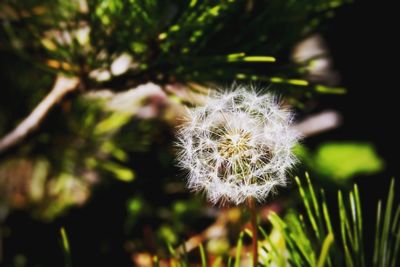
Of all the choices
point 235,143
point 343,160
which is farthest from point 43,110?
point 343,160

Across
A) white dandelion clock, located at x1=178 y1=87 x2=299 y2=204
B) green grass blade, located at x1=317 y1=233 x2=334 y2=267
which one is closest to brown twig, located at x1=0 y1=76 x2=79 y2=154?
white dandelion clock, located at x1=178 y1=87 x2=299 y2=204

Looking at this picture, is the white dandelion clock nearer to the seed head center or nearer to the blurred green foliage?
the seed head center

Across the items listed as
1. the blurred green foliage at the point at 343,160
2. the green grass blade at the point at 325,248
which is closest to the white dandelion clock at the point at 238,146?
the green grass blade at the point at 325,248

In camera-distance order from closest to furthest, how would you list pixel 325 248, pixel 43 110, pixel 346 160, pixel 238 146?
1. pixel 325 248
2. pixel 238 146
3. pixel 43 110
4. pixel 346 160

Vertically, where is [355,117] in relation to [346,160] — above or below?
above

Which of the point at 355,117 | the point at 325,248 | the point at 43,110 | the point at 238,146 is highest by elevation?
the point at 355,117

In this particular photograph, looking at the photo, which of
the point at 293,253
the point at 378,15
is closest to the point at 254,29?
the point at 293,253

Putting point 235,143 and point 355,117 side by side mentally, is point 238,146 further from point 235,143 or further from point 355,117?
point 355,117

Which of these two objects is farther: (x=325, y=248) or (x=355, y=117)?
(x=355, y=117)

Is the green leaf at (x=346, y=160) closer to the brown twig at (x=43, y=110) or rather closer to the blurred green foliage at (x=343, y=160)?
the blurred green foliage at (x=343, y=160)
